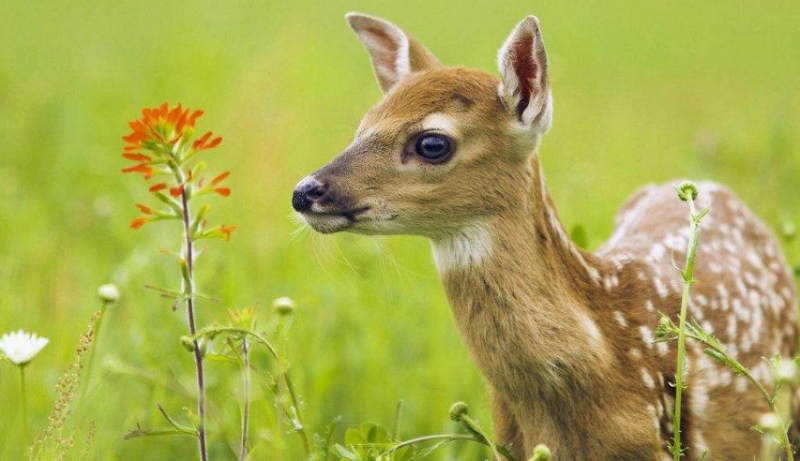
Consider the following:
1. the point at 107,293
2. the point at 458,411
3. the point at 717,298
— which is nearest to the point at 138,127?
the point at 107,293

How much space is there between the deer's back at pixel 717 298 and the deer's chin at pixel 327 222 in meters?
0.86

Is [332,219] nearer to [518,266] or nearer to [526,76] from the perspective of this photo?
[518,266]

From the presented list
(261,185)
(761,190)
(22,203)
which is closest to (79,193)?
(22,203)

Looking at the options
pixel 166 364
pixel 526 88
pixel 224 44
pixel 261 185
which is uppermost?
pixel 224 44

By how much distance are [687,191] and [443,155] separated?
0.74m

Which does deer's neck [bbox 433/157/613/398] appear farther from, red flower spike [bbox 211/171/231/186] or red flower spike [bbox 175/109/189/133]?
red flower spike [bbox 175/109/189/133]

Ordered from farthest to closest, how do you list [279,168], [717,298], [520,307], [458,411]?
[279,168]
[717,298]
[520,307]
[458,411]

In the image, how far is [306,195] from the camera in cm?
331

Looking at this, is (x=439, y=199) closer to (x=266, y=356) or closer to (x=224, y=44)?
(x=266, y=356)

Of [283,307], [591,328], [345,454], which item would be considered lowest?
[345,454]

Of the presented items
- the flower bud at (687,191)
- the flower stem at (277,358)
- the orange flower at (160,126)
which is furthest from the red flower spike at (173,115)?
the flower bud at (687,191)

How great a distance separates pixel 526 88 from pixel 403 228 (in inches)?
20.6

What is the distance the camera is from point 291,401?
10.2ft

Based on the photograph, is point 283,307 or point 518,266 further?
point 518,266
